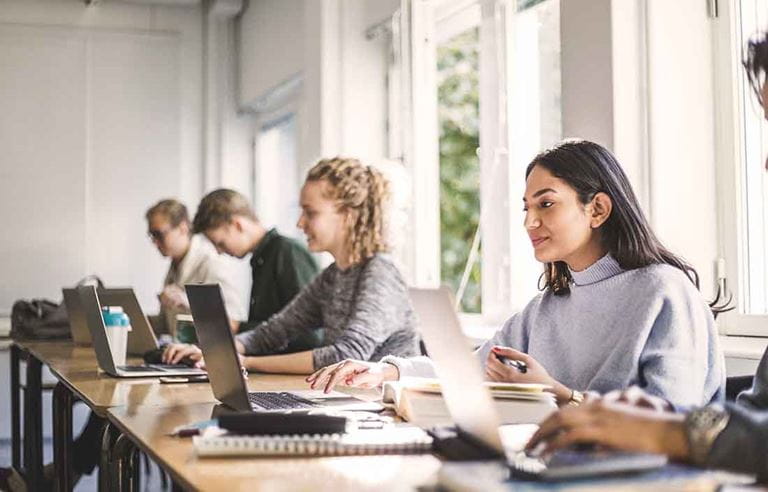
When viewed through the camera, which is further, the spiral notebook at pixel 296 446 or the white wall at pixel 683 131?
the white wall at pixel 683 131

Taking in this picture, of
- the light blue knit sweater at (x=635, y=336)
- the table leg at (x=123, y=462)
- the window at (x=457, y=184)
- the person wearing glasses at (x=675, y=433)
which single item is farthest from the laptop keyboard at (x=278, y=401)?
the window at (x=457, y=184)

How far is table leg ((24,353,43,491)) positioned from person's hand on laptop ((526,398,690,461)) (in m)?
2.74

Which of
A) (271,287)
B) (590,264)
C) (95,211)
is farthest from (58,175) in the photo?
(590,264)

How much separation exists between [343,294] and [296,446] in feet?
4.98

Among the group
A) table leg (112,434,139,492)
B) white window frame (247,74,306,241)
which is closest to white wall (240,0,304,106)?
white window frame (247,74,306,241)

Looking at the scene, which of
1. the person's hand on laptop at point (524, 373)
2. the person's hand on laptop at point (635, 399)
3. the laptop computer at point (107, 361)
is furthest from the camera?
the laptop computer at point (107, 361)

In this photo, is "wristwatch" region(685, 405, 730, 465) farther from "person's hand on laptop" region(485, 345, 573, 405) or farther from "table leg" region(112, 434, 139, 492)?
"table leg" region(112, 434, 139, 492)

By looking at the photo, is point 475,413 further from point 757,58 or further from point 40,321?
point 40,321

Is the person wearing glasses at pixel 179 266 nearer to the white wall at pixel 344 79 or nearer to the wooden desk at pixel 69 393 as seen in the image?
the wooden desk at pixel 69 393

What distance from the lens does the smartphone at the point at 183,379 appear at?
8.05ft

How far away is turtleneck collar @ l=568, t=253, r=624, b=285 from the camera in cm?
196

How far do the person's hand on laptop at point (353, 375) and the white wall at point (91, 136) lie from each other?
3.86m

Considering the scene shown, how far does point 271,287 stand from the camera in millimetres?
3750

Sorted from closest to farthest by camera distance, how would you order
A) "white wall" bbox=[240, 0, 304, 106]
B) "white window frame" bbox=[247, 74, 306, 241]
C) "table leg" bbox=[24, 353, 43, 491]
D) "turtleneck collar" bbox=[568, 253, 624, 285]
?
"turtleneck collar" bbox=[568, 253, 624, 285] → "table leg" bbox=[24, 353, 43, 491] → "white wall" bbox=[240, 0, 304, 106] → "white window frame" bbox=[247, 74, 306, 241]
